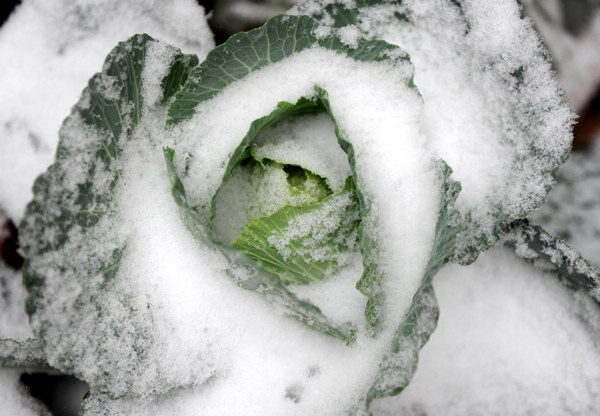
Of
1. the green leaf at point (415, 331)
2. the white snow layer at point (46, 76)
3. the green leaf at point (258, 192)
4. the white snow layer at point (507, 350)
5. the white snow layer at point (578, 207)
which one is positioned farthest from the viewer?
the white snow layer at point (578, 207)

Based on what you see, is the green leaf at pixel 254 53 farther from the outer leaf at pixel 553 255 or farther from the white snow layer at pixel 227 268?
the outer leaf at pixel 553 255

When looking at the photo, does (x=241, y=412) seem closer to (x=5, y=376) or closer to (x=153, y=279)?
(x=153, y=279)

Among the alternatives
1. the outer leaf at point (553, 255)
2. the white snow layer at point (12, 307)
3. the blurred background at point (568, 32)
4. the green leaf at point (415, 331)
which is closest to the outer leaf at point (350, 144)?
the green leaf at point (415, 331)

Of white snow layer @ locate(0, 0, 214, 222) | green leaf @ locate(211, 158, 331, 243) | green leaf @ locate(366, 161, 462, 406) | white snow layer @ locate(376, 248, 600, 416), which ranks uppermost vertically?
white snow layer @ locate(0, 0, 214, 222)

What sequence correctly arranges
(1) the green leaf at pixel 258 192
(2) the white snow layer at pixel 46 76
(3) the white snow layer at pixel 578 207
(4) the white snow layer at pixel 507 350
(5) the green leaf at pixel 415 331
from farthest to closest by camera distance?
(3) the white snow layer at pixel 578 207, (2) the white snow layer at pixel 46 76, (4) the white snow layer at pixel 507 350, (1) the green leaf at pixel 258 192, (5) the green leaf at pixel 415 331

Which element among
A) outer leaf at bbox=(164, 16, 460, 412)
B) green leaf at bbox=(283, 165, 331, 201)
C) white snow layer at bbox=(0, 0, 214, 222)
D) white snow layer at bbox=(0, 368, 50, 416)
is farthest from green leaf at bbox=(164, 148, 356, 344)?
white snow layer at bbox=(0, 368, 50, 416)

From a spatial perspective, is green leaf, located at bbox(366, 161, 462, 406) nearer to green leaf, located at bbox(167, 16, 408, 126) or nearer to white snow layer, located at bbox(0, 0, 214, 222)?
green leaf, located at bbox(167, 16, 408, 126)
